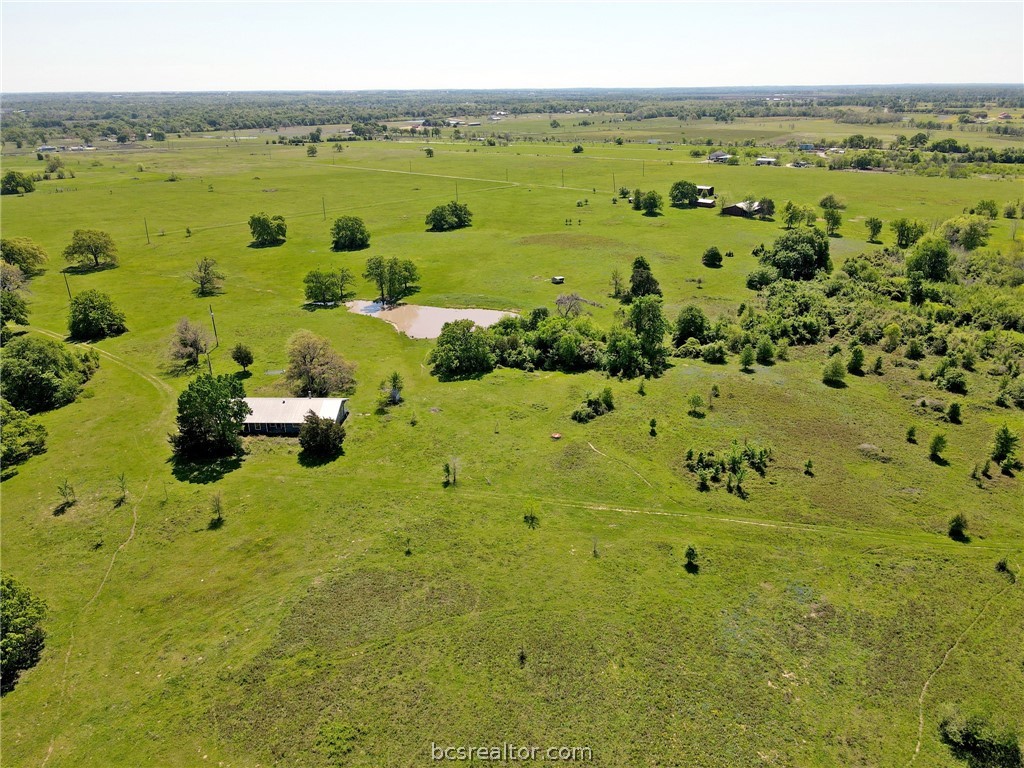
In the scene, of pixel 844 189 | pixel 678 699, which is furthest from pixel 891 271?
pixel 678 699

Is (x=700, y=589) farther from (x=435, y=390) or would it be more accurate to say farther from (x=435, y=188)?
(x=435, y=188)

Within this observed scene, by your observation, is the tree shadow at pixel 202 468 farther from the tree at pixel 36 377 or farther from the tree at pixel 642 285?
the tree at pixel 642 285

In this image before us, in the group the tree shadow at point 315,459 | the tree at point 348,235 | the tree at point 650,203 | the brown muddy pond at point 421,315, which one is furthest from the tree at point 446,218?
the tree shadow at point 315,459

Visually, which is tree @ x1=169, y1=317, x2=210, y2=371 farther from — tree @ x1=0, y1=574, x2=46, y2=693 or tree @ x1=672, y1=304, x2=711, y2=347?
tree @ x1=672, y1=304, x2=711, y2=347

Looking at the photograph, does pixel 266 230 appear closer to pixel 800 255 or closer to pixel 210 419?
pixel 210 419

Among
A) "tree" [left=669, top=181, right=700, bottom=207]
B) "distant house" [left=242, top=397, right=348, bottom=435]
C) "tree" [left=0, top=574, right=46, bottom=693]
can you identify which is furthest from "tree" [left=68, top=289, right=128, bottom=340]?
"tree" [left=669, top=181, right=700, bottom=207]

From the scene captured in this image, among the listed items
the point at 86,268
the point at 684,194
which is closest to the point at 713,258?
the point at 684,194
